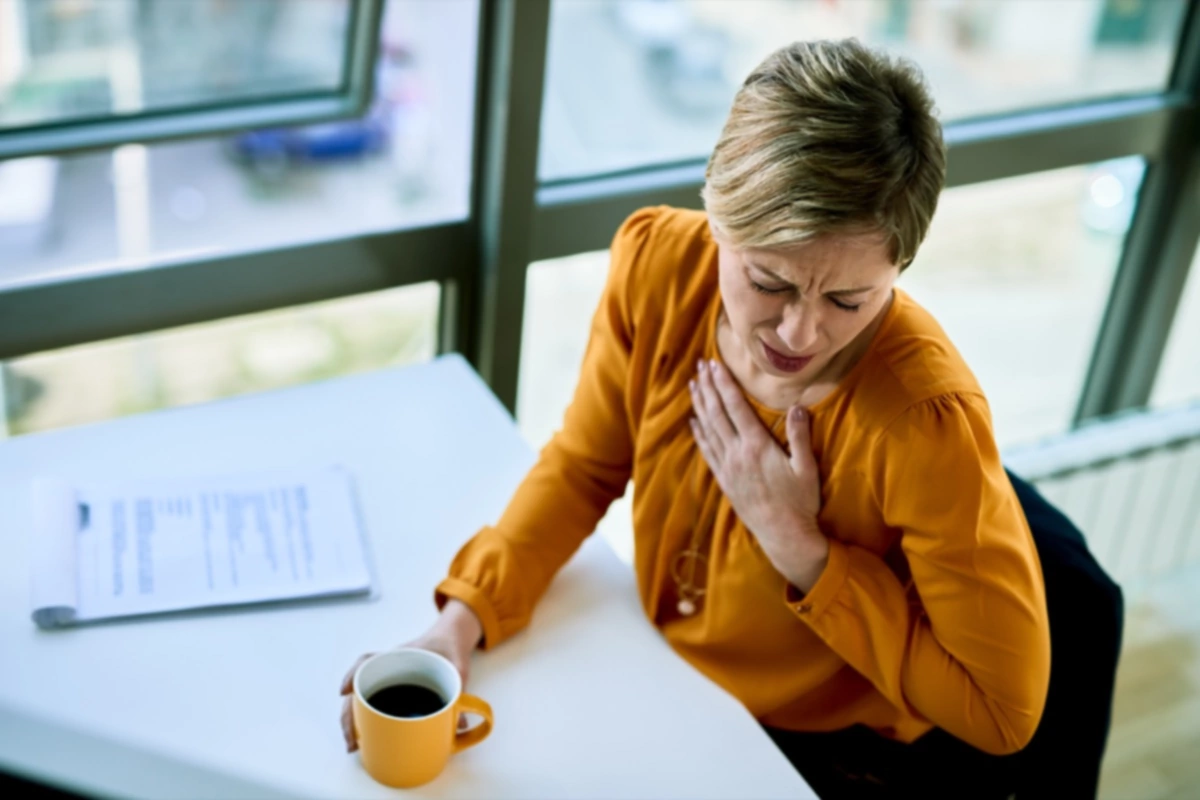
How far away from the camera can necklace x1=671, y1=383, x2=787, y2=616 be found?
54.9 inches

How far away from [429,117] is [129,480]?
2.54 ft

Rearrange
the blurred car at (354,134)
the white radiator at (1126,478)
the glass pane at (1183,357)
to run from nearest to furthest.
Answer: the blurred car at (354,134) < the white radiator at (1126,478) < the glass pane at (1183,357)

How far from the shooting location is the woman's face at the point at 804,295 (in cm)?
112

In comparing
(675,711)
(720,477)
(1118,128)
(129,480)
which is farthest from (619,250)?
(1118,128)

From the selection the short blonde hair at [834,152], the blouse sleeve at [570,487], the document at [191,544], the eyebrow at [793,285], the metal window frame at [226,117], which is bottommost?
the document at [191,544]

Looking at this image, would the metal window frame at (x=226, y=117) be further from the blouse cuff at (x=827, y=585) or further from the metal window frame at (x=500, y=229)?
the blouse cuff at (x=827, y=585)

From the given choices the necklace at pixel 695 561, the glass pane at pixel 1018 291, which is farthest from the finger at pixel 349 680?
A: the glass pane at pixel 1018 291

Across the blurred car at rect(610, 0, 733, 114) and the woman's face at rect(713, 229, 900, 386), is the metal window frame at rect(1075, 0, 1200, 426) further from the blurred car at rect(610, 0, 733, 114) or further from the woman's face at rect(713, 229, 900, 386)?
the woman's face at rect(713, 229, 900, 386)

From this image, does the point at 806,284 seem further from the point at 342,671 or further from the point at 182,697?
the point at 182,697

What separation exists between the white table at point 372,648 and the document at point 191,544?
0.02 meters

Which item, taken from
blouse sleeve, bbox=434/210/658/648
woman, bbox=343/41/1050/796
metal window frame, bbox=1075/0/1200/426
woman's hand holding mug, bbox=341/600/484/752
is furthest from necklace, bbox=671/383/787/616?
metal window frame, bbox=1075/0/1200/426

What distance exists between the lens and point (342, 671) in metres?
1.26

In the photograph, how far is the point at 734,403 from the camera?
1.33m

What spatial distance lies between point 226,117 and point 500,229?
435 mm
